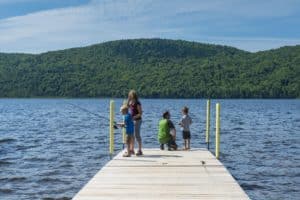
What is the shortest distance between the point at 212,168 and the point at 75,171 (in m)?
7.71

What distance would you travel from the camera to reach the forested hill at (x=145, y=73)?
159375mm

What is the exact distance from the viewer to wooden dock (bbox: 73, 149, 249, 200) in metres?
9.97

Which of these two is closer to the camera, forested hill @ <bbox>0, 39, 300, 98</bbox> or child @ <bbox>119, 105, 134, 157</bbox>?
child @ <bbox>119, 105, 134, 157</bbox>

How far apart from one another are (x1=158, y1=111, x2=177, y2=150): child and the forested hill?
140m

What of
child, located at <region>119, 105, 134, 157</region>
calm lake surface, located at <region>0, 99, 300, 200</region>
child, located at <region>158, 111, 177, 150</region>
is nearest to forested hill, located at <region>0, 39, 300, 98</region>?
calm lake surface, located at <region>0, 99, 300, 200</region>

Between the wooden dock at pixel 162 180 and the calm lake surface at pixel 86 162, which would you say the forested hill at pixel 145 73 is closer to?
the calm lake surface at pixel 86 162

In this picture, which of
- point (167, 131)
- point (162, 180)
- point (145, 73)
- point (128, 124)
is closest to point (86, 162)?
point (167, 131)

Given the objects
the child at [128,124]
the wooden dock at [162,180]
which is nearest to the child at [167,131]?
the wooden dock at [162,180]

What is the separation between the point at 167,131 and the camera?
1670 centimetres

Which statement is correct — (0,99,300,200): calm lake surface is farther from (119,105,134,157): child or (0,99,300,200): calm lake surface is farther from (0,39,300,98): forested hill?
(0,39,300,98): forested hill

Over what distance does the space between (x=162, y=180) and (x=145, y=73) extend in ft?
541

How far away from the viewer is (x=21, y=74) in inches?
6718

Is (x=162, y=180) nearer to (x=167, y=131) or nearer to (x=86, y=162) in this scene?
(x=167, y=131)

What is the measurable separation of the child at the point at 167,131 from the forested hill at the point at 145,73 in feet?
460
